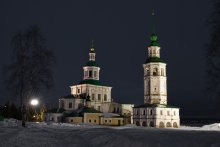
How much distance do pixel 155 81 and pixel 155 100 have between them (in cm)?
406

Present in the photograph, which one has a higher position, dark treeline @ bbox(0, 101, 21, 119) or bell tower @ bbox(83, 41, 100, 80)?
bell tower @ bbox(83, 41, 100, 80)

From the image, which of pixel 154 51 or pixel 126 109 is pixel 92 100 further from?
pixel 154 51

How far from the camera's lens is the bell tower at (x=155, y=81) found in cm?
7381

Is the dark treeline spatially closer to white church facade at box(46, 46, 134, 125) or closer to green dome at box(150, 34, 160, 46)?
white church facade at box(46, 46, 134, 125)

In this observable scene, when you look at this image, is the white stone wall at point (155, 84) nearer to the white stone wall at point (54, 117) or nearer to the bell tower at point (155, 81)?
the bell tower at point (155, 81)

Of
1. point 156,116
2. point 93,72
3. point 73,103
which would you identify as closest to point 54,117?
point 73,103

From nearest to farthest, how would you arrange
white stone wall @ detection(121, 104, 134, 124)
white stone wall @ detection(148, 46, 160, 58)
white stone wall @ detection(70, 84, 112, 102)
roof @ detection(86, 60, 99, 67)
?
white stone wall @ detection(148, 46, 160, 58), white stone wall @ detection(70, 84, 112, 102), white stone wall @ detection(121, 104, 134, 124), roof @ detection(86, 60, 99, 67)

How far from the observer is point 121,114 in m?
83.8

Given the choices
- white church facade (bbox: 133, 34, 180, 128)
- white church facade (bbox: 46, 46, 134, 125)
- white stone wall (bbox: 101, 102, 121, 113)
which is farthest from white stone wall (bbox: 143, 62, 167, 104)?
white stone wall (bbox: 101, 102, 121, 113)

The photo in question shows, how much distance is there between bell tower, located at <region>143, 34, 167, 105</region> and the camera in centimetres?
7381

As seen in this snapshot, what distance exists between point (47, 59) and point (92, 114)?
43.5 m

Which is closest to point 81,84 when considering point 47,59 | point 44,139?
point 47,59

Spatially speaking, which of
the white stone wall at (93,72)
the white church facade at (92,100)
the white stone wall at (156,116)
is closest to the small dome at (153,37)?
the white church facade at (92,100)

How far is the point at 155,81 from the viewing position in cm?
7462
